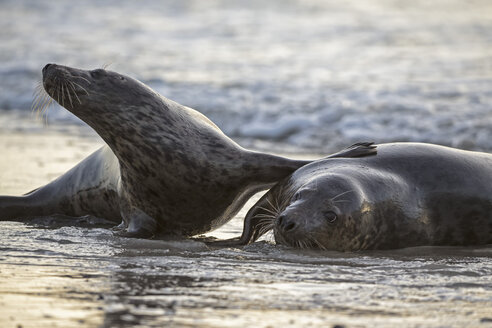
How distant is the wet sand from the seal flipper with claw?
156mm

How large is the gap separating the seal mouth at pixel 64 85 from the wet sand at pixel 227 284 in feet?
2.73

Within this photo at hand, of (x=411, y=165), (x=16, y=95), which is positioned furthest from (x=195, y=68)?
(x=411, y=165)

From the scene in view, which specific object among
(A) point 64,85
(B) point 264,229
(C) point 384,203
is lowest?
(B) point 264,229

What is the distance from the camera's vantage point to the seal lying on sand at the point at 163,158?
5746 mm

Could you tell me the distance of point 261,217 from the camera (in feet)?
18.2

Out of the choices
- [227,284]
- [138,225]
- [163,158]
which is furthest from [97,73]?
[227,284]

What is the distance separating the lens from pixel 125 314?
3.64m

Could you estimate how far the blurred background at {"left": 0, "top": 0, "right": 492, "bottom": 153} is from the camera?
1136 cm

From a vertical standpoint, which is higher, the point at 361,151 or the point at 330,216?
the point at 361,151

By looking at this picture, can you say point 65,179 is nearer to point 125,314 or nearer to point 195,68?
point 125,314

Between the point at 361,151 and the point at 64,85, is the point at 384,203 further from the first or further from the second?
the point at 64,85

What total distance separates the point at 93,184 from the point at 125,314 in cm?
315

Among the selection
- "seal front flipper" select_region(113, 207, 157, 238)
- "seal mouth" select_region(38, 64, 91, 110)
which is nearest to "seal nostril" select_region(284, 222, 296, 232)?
"seal front flipper" select_region(113, 207, 157, 238)

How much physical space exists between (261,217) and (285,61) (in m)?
12.5
